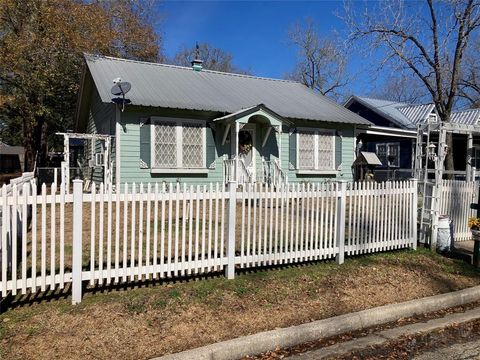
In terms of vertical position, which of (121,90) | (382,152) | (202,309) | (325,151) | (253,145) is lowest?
(202,309)

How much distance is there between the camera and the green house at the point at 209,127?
12984 mm

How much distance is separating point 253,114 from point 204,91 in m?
2.58

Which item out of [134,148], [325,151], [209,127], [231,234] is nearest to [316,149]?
[325,151]

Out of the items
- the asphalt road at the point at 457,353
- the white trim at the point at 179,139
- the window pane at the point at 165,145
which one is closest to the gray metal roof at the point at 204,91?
the white trim at the point at 179,139

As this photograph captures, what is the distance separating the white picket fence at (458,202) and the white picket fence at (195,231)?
1.27 metres

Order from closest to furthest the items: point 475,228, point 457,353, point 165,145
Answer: point 457,353 → point 475,228 → point 165,145

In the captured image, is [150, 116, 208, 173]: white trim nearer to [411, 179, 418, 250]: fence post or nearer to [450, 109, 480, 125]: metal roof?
[411, 179, 418, 250]: fence post

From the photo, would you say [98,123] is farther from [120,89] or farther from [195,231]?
[195,231]

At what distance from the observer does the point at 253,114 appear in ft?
45.2

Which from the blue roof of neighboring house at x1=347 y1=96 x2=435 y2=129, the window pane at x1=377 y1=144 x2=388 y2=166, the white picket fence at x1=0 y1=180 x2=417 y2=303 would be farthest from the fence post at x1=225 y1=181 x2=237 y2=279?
the window pane at x1=377 y1=144 x2=388 y2=166

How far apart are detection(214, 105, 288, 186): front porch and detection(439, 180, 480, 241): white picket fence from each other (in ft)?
20.0

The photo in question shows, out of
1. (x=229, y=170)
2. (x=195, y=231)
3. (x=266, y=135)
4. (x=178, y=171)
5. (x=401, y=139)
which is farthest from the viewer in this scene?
(x=401, y=139)

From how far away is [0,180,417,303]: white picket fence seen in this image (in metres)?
4.41

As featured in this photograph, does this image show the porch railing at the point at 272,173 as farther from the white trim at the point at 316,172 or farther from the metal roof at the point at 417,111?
the metal roof at the point at 417,111
